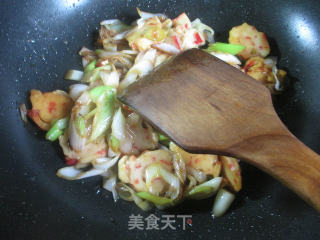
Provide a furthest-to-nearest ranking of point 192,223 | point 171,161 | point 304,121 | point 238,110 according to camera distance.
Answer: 1. point 304,121
2. point 171,161
3. point 192,223
4. point 238,110

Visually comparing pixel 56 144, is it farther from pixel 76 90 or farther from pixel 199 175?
pixel 199 175

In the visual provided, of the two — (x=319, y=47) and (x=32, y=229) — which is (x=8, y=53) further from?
(x=319, y=47)

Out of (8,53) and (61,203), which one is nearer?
(61,203)

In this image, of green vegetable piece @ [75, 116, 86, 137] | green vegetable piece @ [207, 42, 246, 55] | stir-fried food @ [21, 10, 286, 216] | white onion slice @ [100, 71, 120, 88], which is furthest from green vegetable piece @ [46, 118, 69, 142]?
green vegetable piece @ [207, 42, 246, 55]

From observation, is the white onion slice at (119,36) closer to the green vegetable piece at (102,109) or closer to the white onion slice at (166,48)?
the white onion slice at (166,48)

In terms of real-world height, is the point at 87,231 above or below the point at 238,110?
below

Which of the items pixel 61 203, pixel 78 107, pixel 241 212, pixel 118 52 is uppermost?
pixel 118 52

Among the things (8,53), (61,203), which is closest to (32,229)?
(61,203)

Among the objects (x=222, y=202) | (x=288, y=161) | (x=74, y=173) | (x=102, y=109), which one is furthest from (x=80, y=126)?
(x=288, y=161)
